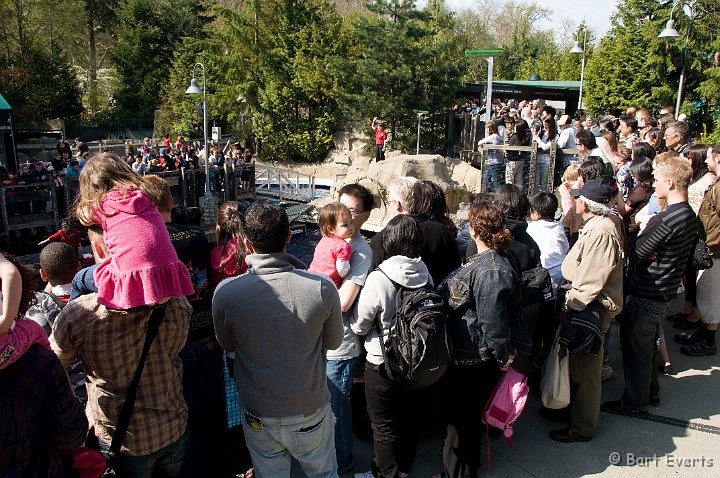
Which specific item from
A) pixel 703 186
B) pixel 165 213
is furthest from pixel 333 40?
pixel 165 213

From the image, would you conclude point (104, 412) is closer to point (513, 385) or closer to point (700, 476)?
point (513, 385)

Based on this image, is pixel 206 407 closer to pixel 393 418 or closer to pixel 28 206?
pixel 393 418

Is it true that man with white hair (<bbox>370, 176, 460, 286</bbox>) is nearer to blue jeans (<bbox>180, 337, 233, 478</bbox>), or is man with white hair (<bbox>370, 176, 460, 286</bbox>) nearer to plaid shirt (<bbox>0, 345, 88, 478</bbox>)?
blue jeans (<bbox>180, 337, 233, 478</bbox>)

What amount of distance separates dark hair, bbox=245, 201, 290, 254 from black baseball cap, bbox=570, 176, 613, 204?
7.06 ft

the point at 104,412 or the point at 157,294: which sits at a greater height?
the point at 157,294

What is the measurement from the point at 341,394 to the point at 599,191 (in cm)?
205

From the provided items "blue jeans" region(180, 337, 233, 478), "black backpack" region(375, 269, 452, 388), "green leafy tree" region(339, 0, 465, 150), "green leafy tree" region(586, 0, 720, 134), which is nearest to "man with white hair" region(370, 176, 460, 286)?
"black backpack" region(375, 269, 452, 388)

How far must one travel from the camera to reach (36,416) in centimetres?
199

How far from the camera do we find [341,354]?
129 inches

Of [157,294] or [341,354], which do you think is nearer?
[157,294]

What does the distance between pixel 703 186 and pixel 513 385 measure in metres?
3.13

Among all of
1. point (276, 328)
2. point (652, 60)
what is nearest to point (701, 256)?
point (276, 328)

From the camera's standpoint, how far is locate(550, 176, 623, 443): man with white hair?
3.60m

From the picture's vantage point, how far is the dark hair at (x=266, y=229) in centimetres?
255
